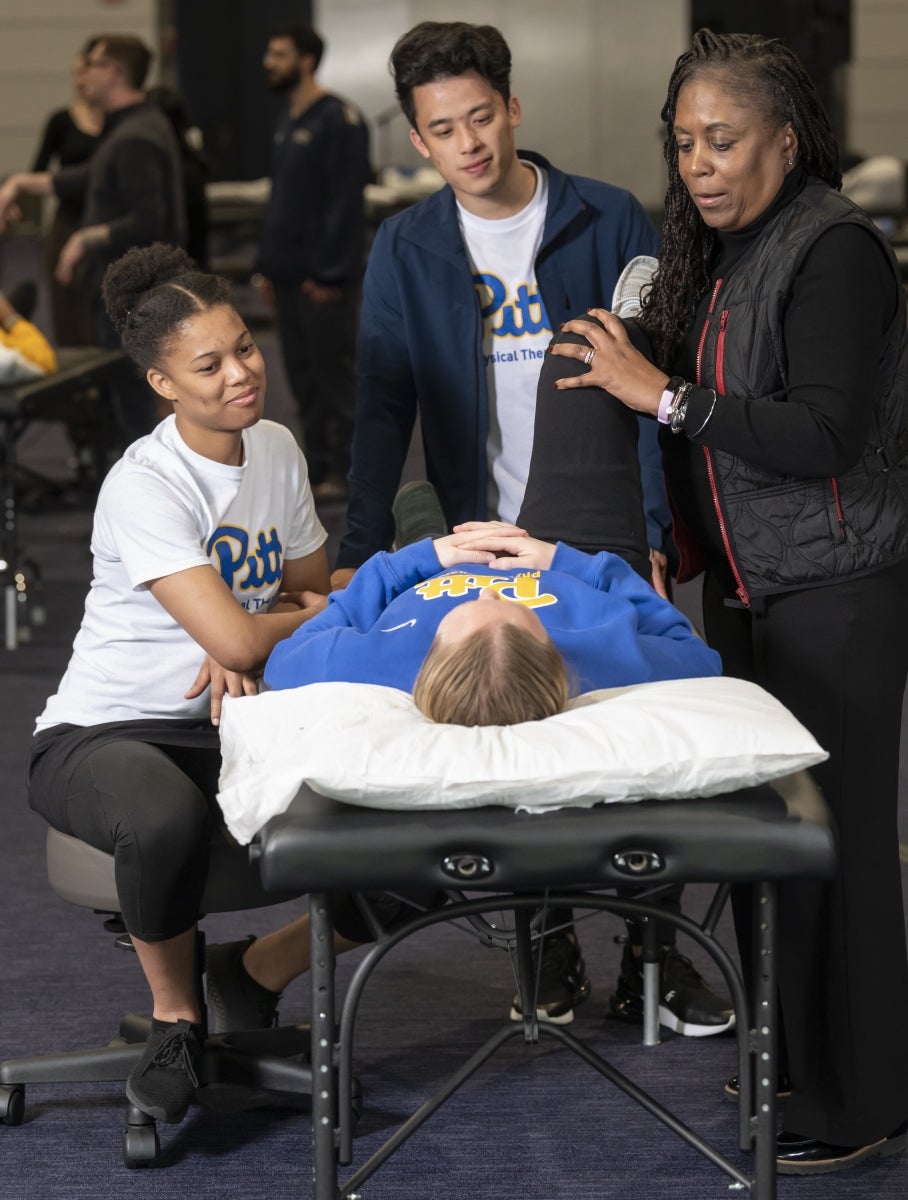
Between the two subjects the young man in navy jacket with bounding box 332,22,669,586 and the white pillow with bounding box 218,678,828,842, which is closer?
the white pillow with bounding box 218,678,828,842

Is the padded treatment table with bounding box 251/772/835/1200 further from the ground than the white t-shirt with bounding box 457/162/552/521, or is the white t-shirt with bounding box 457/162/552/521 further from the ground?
the white t-shirt with bounding box 457/162/552/521

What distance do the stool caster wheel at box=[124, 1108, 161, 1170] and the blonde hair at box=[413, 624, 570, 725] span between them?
0.67m

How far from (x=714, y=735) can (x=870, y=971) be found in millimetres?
540

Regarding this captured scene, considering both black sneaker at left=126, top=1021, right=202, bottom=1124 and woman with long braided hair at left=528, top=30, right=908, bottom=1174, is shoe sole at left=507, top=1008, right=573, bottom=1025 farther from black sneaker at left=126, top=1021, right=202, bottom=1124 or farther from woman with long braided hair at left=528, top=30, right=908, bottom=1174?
black sneaker at left=126, top=1021, right=202, bottom=1124

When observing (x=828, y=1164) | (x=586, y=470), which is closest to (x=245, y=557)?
(x=586, y=470)

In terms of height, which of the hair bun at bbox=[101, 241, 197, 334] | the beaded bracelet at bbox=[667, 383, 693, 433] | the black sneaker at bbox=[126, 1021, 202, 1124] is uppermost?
the hair bun at bbox=[101, 241, 197, 334]

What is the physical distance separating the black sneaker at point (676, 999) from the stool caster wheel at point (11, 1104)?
78 cm

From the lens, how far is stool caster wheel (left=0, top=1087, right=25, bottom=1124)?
1980mm

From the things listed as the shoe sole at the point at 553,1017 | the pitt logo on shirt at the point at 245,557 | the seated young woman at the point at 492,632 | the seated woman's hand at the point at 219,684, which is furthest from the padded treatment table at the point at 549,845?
the shoe sole at the point at 553,1017

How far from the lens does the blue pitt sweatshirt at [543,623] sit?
1.66 meters

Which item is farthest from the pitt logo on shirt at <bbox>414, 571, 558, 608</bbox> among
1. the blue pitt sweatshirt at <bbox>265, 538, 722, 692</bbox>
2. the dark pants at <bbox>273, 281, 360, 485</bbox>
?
the dark pants at <bbox>273, 281, 360, 485</bbox>

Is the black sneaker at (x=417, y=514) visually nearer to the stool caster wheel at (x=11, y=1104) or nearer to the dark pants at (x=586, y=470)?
the dark pants at (x=586, y=470)

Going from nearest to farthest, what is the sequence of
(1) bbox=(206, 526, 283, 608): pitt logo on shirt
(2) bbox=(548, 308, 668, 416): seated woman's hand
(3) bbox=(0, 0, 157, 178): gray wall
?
(2) bbox=(548, 308, 668, 416): seated woman's hand
(1) bbox=(206, 526, 283, 608): pitt logo on shirt
(3) bbox=(0, 0, 157, 178): gray wall

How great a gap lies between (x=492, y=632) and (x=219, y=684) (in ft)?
1.62
